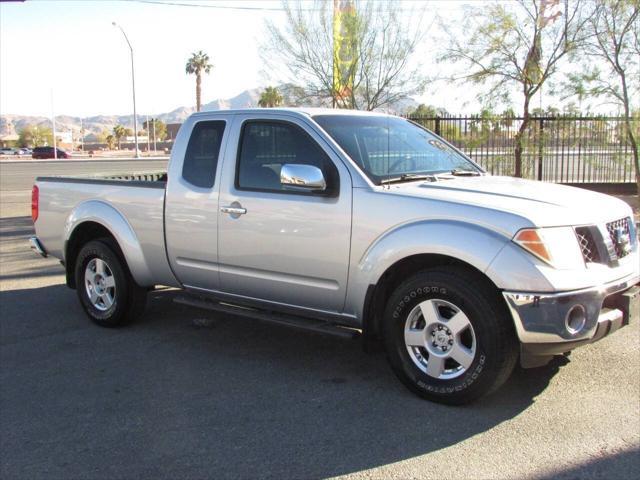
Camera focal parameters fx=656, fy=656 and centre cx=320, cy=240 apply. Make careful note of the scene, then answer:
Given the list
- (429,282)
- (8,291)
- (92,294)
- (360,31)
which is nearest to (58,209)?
(92,294)

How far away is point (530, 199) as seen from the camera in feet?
13.8

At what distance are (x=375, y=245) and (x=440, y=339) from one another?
0.74 metres

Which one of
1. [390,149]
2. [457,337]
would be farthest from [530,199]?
[390,149]

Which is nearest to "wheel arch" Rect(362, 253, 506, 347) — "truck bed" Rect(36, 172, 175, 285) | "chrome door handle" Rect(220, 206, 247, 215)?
"chrome door handle" Rect(220, 206, 247, 215)

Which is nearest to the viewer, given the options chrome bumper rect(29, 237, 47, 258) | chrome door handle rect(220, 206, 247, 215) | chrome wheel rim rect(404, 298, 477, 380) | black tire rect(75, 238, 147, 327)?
chrome wheel rim rect(404, 298, 477, 380)

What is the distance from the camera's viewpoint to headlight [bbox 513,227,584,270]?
150 inches

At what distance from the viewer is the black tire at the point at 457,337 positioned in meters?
3.96

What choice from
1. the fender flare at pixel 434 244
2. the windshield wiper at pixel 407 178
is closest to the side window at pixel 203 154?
the windshield wiper at pixel 407 178

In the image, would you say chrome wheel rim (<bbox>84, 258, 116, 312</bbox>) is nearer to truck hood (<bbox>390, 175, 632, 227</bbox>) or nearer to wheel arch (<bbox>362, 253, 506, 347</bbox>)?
wheel arch (<bbox>362, 253, 506, 347</bbox>)

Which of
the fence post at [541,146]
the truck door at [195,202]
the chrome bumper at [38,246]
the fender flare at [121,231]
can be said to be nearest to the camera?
the truck door at [195,202]

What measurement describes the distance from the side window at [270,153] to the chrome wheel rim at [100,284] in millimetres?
1820

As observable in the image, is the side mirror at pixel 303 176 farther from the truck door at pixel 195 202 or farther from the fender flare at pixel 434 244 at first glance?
the truck door at pixel 195 202

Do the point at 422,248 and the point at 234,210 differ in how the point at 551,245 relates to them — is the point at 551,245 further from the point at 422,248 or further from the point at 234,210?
the point at 234,210

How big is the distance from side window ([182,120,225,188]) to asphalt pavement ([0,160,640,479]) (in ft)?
4.69
